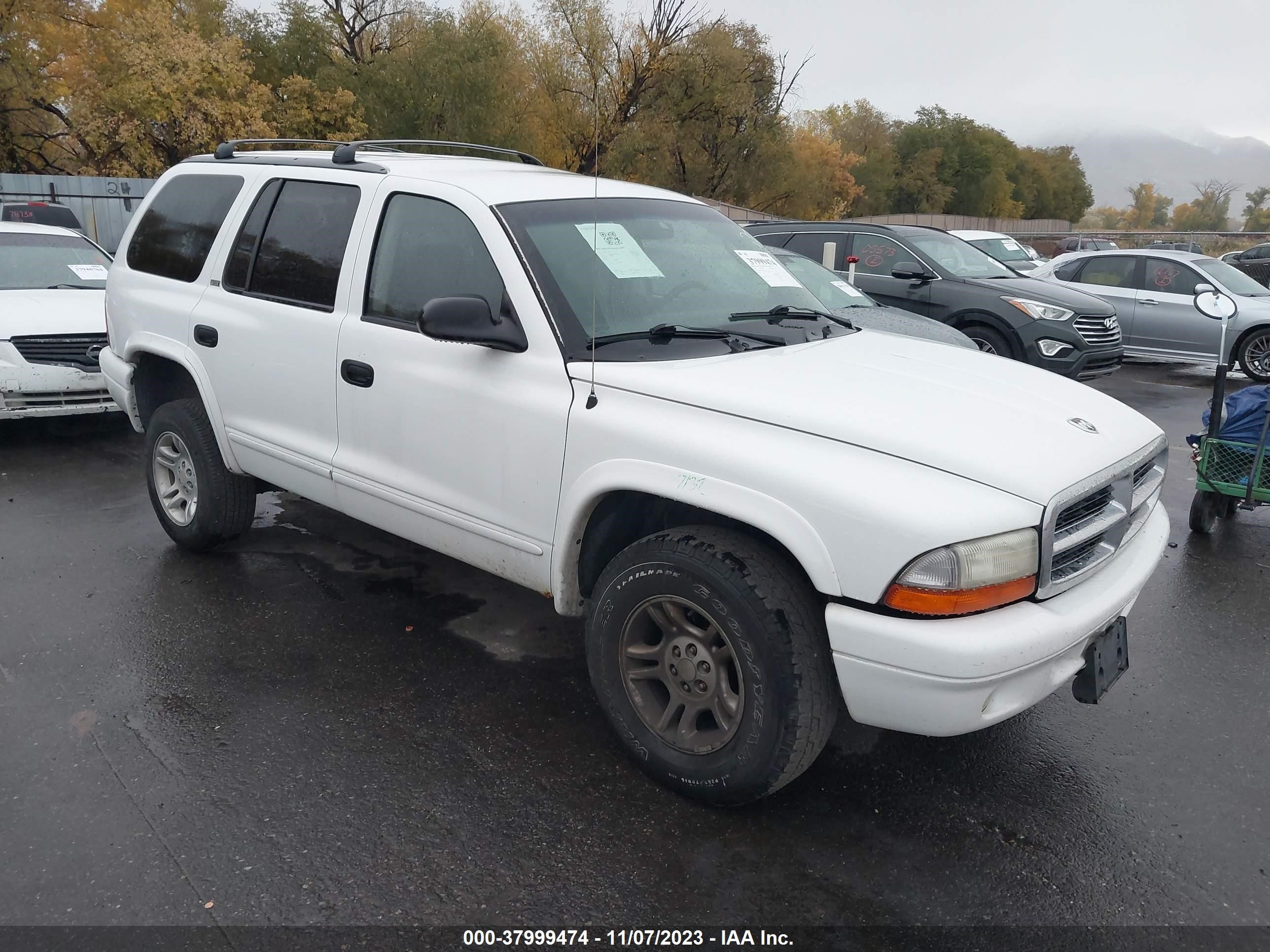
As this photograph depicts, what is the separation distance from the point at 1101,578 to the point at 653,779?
1574 millimetres

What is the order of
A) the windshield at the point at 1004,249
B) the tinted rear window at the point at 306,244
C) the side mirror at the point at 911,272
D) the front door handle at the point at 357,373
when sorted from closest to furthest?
the front door handle at the point at 357,373 → the tinted rear window at the point at 306,244 → the side mirror at the point at 911,272 → the windshield at the point at 1004,249

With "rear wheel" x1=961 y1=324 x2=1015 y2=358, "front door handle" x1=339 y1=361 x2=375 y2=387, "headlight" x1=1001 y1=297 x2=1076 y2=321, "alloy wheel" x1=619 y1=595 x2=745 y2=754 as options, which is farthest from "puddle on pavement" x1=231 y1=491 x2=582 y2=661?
"headlight" x1=1001 y1=297 x2=1076 y2=321

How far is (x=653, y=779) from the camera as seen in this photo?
3.15 metres

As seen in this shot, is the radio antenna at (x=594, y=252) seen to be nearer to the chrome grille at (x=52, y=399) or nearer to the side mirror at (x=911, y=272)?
the chrome grille at (x=52, y=399)

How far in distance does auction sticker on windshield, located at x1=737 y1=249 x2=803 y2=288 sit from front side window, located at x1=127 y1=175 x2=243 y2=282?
2462 millimetres

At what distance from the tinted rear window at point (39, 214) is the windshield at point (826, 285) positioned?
15.2m

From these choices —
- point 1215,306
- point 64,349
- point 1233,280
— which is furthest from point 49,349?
point 1233,280

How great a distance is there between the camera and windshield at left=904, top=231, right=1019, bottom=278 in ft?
34.5

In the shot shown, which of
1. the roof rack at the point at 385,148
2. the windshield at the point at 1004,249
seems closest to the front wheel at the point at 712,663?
the roof rack at the point at 385,148

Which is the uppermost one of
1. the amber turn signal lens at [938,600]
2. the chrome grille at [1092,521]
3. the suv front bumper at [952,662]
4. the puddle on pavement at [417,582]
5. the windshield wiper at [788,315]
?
the windshield wiper at [788,315]

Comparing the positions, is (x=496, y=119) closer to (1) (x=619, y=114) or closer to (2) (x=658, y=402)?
(1) (x=619, y=114)

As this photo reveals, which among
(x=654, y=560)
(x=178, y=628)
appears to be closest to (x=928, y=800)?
(x=654, y=560)

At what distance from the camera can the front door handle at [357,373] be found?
3795mm

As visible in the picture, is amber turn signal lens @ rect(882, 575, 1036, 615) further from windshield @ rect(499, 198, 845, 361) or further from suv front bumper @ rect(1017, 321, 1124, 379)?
suv front bumper @ rect(1017, 321, 1124, 379)
